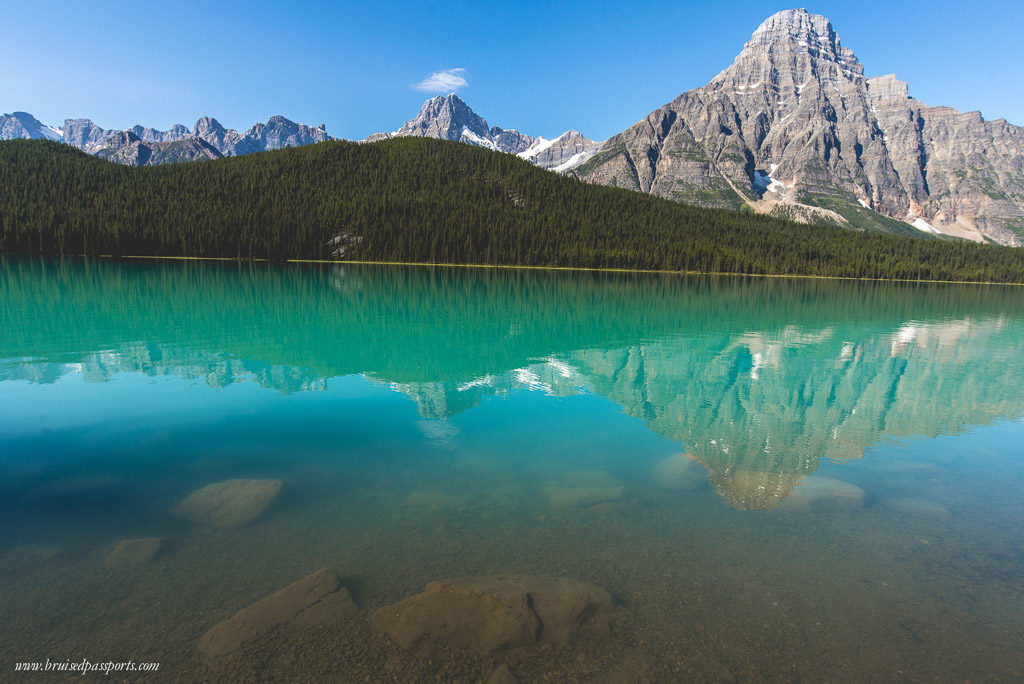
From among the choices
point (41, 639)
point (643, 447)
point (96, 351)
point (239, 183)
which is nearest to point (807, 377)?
point (643, 447)

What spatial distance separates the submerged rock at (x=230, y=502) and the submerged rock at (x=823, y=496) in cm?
1125

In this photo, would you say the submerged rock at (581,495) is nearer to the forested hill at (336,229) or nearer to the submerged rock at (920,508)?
the submerged rock at (920,508)

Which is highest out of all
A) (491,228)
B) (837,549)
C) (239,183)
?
(239,183)

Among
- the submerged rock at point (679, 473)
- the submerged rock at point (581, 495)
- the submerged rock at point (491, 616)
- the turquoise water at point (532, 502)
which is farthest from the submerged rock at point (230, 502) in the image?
the submerged rock at point (679, 473)

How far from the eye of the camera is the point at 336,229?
171 m

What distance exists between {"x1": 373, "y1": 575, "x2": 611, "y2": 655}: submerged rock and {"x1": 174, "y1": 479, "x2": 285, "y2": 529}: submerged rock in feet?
14.5

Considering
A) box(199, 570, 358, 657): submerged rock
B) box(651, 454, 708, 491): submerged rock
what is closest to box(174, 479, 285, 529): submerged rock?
box(199, 570, 358, 657): submerged rock

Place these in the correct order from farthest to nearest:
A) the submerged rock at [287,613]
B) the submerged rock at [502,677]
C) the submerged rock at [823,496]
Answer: the submerged rock at [823,496], the submerged rock at [287,613], the submerged rock at [502,677]

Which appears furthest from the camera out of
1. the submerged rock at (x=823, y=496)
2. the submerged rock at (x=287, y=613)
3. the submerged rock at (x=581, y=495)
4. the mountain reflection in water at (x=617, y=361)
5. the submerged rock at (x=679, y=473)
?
the mountain reflection in water at (x=617, y=361)

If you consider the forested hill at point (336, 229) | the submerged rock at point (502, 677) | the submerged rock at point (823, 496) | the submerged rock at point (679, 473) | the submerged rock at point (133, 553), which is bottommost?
the submerged rock at point (823, 496)

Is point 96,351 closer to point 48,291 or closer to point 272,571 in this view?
point 272,571

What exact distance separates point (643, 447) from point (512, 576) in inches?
299

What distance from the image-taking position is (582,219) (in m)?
194

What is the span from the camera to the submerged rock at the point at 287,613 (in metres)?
6.59
